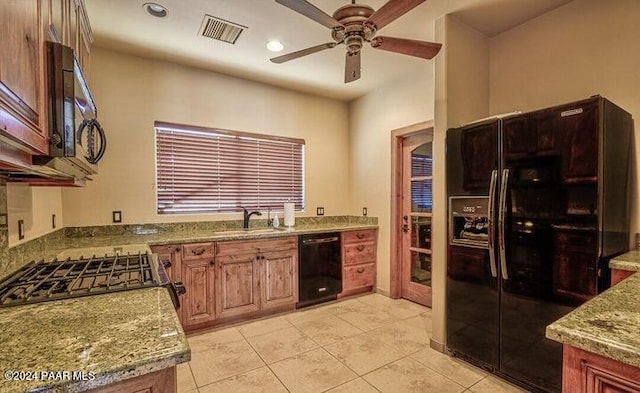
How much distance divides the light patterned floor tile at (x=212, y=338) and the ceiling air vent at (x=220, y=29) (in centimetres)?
278

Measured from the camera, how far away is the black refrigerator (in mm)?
1764

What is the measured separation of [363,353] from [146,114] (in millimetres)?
3153

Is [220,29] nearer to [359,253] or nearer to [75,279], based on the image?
[75,279]

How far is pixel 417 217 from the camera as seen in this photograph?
148 inches

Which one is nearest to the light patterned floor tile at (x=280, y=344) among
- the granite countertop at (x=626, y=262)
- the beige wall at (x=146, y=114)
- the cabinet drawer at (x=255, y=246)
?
the cabinet drawer at (x=255, y=246)

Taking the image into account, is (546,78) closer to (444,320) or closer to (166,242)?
(444,320)

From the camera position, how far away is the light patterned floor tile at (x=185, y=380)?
2.09 meters

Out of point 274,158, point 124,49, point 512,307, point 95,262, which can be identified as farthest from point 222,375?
point 124,49

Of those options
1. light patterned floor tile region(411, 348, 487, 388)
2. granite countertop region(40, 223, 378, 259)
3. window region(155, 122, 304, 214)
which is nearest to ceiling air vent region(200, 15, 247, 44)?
window region(155, 122, 304, 214)

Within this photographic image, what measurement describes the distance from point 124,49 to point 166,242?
1.95 m

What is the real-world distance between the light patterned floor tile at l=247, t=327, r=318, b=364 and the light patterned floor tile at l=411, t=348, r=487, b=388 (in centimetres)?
92

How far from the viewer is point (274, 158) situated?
13.2ft

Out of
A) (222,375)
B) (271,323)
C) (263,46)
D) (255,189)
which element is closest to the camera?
(222,375)

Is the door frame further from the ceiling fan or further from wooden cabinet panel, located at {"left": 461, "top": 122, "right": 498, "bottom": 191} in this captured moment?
the ceiling fan
